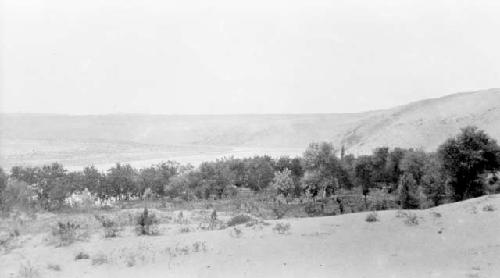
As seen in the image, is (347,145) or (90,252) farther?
(347,145)

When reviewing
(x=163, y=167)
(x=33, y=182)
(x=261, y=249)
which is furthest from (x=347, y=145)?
(x=261, y=249)

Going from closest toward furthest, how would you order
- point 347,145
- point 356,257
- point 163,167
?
point 356,257 → point 163,167 → point 347,145

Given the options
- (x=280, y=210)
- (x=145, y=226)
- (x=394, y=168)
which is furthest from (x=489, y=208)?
(x=394, y=168)

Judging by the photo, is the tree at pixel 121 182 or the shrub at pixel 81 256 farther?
the tree at pixel 121 182

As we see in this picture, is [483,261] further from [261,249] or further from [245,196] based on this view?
[245,196]

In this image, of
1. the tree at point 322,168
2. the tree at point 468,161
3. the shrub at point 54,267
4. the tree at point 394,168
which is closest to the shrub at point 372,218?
the shrub at point 54,267

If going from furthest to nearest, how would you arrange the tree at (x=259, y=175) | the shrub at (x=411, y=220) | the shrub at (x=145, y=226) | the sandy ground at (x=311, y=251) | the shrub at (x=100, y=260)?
the tree at (x=259, y=175)
the shrub at (x=145, y=226)
the shrub at (x=411, y=220)
the shrub at (x=100, y=260)
the sandy ground at (x=311, y=251)

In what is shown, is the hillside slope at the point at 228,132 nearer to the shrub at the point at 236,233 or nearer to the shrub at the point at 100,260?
the shrub at the point at 236,233

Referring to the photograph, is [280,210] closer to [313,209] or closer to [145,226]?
[313,209]
